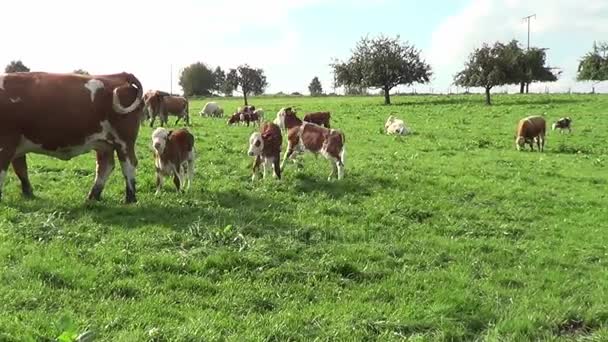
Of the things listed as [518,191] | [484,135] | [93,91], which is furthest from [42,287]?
[484,135]

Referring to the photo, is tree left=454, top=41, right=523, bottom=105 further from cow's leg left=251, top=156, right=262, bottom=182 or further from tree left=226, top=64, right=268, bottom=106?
cow's leg left=251, top=156, right=262, bottom=182

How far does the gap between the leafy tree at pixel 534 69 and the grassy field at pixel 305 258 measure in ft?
167

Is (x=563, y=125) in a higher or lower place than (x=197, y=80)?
lower

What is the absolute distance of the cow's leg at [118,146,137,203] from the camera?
41.7 feet

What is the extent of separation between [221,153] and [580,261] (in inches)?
475

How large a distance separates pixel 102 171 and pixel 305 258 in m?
5.47

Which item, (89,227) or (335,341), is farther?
(89,227)

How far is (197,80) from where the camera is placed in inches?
4245

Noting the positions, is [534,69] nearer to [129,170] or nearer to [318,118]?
[318,118]

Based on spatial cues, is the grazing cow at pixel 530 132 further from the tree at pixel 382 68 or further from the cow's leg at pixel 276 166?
the tree at pixel 382 68

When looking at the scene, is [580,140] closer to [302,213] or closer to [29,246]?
[302,213]

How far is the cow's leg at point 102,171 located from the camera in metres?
12.7

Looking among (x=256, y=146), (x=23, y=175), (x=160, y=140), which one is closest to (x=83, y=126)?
(x=23, y=175)

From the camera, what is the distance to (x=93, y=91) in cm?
1287
